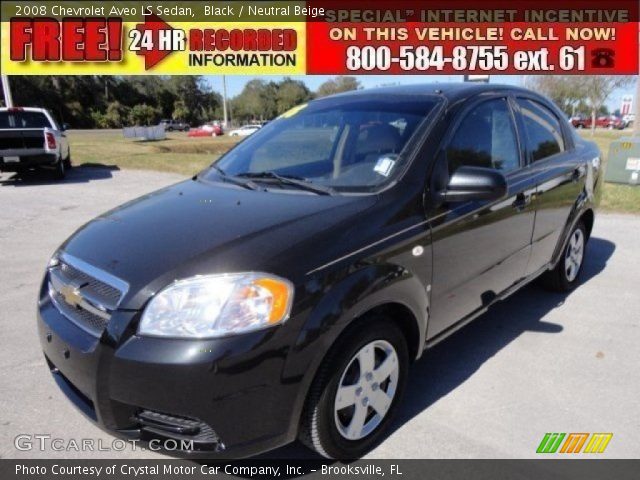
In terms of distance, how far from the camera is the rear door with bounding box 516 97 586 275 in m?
3.72

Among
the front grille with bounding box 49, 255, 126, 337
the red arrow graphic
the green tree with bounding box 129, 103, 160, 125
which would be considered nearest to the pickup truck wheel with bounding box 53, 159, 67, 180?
the red arrow graphic

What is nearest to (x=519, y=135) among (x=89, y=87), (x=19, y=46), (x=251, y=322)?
(x=251, y=322)

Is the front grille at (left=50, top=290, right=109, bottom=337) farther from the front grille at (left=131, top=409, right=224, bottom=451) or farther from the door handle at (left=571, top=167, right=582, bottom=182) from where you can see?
the door handle at (left=571, top=167, right=582, bottom=182)

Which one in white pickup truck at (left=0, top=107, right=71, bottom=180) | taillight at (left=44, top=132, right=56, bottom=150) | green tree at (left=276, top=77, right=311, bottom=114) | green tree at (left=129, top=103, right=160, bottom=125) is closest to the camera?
white pickup truck at (left=0, top=107, right=71, bottom=180)

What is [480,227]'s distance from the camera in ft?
10.0

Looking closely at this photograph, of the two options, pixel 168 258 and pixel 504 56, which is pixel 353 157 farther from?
pixel 504 56

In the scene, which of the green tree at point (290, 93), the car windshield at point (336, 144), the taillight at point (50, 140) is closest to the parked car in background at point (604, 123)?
the green tree at point (290, 93)

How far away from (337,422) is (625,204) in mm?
7502

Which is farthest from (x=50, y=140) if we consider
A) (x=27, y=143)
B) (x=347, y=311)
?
(x=347, y=311)

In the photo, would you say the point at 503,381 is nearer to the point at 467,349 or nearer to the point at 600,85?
the point at 467,349

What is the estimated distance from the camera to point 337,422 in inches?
91.8

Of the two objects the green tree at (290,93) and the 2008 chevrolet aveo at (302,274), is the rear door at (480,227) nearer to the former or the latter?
the 2008 chevrolet aveo at (302,274)

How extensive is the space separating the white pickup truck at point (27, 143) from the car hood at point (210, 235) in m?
10.0

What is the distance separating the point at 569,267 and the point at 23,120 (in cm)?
1226
